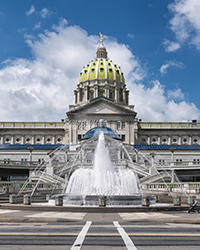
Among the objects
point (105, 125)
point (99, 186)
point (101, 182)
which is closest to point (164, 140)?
point (105, 125)

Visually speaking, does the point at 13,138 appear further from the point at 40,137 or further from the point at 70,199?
the point at 70,199

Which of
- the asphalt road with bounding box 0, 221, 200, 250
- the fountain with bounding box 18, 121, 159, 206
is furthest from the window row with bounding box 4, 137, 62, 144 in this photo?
the asphalt road with bounding box 0, 221, 200, 250

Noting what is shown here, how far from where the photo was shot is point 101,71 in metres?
135

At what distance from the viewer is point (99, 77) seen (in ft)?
439

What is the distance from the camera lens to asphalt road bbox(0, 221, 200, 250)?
500 inches

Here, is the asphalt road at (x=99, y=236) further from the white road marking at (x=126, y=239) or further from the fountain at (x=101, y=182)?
the fountain at (x=101, y=182)

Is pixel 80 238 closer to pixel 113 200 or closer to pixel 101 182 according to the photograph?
pixel 113 200

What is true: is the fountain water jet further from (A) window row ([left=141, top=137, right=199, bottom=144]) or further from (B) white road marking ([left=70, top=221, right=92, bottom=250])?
(A) window row ([left=141, top=137, right=199, bottom=144])

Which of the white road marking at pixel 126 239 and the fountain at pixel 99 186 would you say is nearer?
the white road marking at pixel 126 239

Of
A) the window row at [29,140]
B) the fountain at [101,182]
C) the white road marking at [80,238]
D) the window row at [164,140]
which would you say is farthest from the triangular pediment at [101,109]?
the white road marking at [80,238]

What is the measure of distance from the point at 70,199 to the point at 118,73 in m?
114

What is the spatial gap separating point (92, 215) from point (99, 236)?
316 inches

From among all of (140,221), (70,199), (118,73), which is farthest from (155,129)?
(140,221)

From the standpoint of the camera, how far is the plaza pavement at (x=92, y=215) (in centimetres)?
1957
